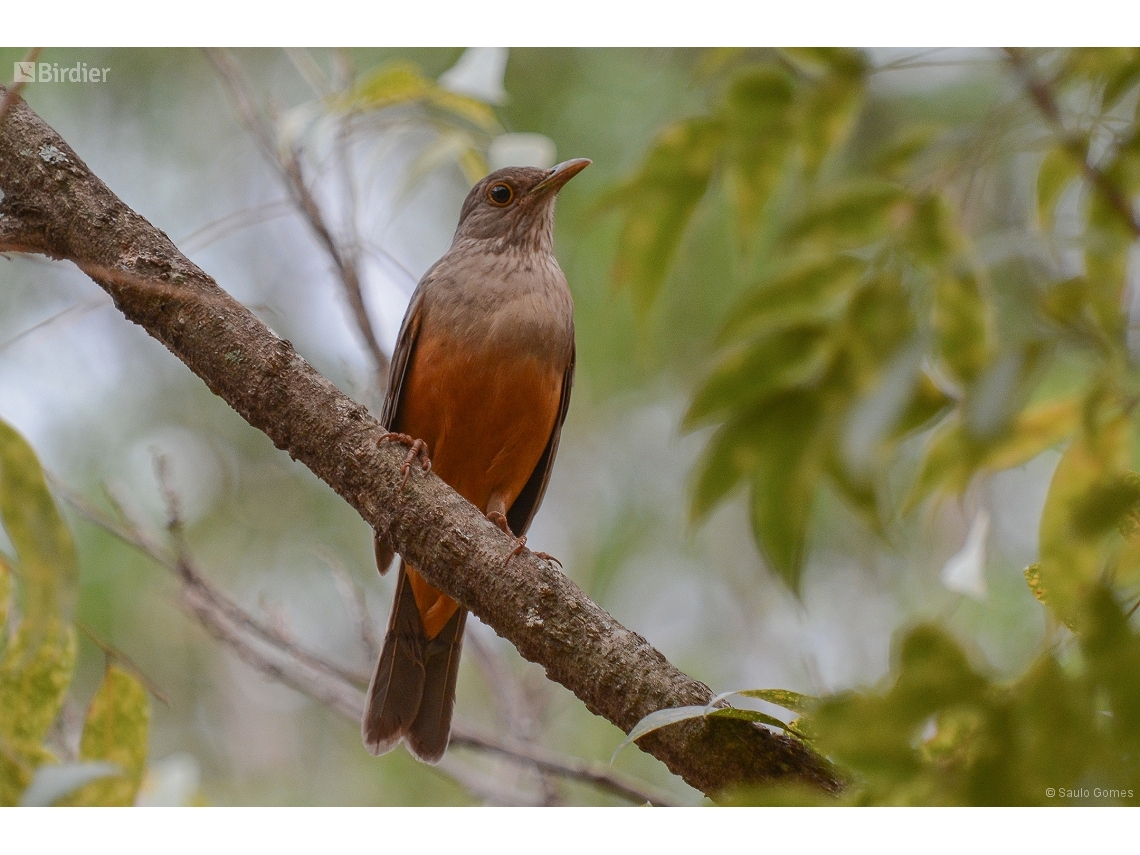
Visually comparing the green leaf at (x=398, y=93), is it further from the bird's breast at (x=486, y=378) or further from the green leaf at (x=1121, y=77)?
the green leaf at (x=1121, y=77)

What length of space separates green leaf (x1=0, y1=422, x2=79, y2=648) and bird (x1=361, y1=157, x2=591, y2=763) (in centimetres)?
186

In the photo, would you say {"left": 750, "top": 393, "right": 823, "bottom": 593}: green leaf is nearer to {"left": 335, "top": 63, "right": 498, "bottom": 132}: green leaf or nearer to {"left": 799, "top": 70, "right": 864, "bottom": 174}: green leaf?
{"left": 799, "top": 70, "right": 864, "bottom": 174}: green leaf

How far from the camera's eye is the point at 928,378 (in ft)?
5.49

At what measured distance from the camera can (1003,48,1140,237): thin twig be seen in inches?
69.4

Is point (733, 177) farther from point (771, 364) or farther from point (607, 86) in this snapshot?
point (607, 86)

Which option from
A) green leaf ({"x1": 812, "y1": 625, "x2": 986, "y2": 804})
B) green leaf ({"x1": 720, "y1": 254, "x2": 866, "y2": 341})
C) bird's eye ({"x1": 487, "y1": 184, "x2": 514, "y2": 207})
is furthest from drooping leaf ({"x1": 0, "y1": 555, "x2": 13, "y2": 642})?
bird's eye ({"x1": 487, "y1": 184, "x2": 514, "y2": 207})

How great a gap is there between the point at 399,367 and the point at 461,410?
1.00ft

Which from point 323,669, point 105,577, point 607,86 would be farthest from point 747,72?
point 105,577

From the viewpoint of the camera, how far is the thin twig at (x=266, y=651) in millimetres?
3227

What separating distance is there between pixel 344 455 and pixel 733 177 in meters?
1.05

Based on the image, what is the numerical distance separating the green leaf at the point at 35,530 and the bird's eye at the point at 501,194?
115 inches

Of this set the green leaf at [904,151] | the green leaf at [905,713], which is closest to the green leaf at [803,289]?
the green leaf at [904,151]

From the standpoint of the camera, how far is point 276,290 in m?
4.01

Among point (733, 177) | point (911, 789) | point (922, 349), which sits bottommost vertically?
point (911, 789)
